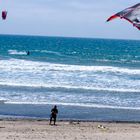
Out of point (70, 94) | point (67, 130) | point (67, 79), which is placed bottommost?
point (67, 130)

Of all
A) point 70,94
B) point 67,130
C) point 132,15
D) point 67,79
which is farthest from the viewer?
point 67,79

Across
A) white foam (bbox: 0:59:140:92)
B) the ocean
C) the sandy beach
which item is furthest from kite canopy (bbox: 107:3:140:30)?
white foam (bbox: 0:59:140:92)

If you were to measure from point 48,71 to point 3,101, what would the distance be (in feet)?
65.5

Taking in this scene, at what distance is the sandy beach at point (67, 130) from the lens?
19.2 meters

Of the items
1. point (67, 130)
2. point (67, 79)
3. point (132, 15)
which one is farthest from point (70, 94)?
point (132, 15)

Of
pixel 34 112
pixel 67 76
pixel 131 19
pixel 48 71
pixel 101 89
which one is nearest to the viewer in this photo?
pixel 131 19

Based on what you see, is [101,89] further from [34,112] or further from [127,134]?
[127,134]

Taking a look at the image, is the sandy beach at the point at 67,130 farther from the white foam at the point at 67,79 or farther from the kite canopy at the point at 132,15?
the white foam at the point at 67,79

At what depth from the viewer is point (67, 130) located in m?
21.3

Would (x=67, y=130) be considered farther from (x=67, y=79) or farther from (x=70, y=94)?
(x=67, y=79)

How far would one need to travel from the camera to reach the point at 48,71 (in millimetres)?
49875

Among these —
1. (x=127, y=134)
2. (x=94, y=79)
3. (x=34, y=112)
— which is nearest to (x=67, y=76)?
(x=94, y=79)

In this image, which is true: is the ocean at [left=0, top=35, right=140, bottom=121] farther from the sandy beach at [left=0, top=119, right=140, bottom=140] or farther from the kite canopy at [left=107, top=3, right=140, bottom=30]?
the kite canopy at [left=107, top=3, right=140, bottom=30]

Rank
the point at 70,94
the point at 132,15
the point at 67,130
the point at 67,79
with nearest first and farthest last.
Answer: the point at 132,15
the point at 67,130
the point at 70,94
the point at 67,79
